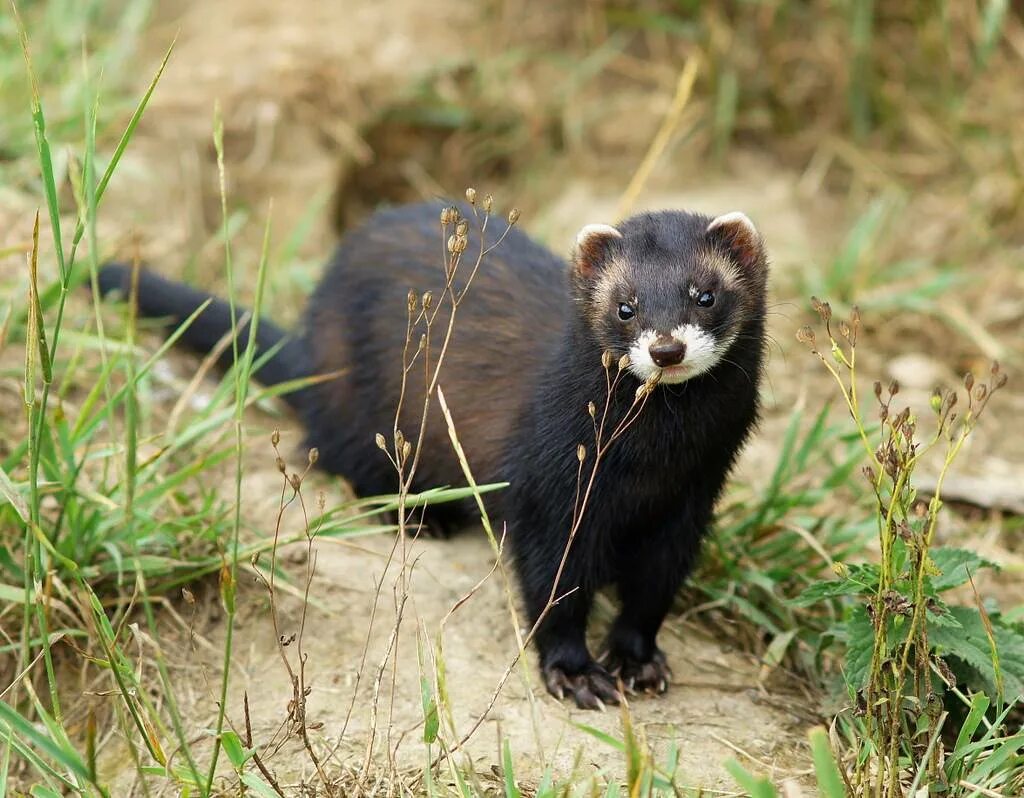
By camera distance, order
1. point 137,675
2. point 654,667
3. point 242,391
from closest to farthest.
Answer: point 137,675 → point 242,391 → point 654,667

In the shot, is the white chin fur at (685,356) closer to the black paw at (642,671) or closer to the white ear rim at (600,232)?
the white ear rim at (600,232)

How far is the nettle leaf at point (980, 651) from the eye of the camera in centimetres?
297

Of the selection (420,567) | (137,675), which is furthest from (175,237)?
(137,675)

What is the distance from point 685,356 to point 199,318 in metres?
2.16

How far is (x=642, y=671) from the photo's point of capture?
3.45 m

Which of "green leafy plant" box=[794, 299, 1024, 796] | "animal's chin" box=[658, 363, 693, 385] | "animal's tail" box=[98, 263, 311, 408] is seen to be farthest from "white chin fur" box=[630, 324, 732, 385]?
"animal's tail" box=[98, 263, 311, 408]

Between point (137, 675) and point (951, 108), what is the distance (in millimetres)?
5070

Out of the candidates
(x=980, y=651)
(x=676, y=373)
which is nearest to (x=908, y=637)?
(x=980, y=651)

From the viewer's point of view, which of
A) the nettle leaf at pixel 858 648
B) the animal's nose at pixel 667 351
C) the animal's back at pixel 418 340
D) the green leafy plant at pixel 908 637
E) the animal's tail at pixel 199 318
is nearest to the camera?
the green leafy plant at pixel 908 637

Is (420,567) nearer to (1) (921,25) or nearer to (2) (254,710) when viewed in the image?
(2) (254,710)

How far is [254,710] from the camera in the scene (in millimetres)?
3201

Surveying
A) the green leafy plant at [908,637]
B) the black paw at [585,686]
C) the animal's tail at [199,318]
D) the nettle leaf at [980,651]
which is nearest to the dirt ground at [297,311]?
the black paw at [585,686]

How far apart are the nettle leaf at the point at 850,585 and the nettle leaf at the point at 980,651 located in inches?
6.2

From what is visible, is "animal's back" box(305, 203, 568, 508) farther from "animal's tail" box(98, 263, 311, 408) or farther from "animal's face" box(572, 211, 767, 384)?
"animal's face" box(572, 211, 767, 384)
